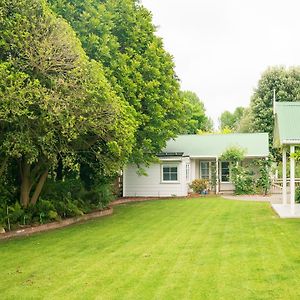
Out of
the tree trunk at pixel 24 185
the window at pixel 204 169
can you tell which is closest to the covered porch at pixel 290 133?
the tree trunk at pixel 24 185

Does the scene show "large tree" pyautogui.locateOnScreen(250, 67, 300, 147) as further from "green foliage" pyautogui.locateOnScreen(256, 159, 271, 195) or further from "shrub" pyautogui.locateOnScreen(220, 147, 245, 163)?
"shrub" pyautogui.locateOnScreen(220, 147, 245, 163)

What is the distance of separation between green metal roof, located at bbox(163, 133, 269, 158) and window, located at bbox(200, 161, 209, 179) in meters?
1.10

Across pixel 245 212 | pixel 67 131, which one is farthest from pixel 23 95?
pixel 245 212

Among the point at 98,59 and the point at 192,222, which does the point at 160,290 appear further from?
the point at 98,59

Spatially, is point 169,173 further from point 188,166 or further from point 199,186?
point 199,186

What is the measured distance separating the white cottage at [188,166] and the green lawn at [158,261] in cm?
1369

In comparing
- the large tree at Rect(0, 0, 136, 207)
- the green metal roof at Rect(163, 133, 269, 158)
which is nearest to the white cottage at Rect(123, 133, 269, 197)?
the green metal roof at Rect(163, 133, 269, 158)

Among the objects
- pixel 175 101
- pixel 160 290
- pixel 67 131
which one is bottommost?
pixel 160 290

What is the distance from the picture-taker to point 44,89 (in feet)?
40.7

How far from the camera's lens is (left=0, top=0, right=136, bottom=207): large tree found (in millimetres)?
12281

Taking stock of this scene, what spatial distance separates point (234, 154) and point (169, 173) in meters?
4.34

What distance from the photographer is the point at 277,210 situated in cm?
1867

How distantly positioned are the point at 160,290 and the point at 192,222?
8889 millimetres

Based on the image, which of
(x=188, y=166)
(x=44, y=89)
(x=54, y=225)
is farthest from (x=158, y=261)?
(x=188, y=166)
